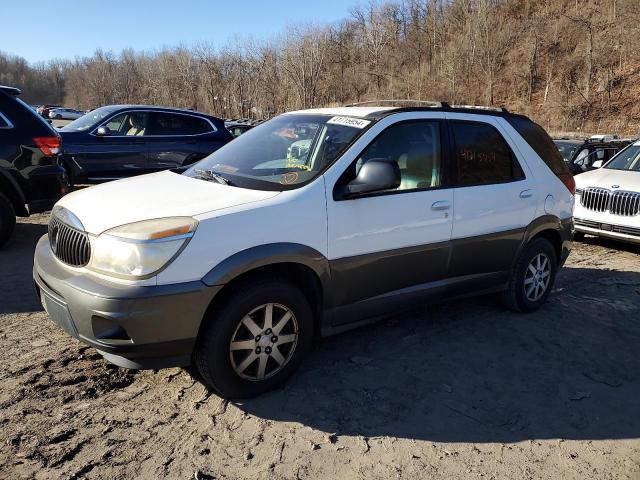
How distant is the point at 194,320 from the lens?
2938 millimetres

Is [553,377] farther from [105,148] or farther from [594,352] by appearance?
[105,148]

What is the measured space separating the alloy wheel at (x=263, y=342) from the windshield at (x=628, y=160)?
→ 755 centimetres

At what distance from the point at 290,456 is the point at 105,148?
8021 mm

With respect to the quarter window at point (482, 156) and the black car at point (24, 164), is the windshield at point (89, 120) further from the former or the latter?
the quarter window at point (482, 156)

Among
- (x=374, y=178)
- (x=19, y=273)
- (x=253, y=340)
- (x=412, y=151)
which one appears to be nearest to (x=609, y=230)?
(x=412, y=151)

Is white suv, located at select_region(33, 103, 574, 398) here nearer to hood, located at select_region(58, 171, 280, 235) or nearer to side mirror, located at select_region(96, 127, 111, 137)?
hood, located at select_region(58, 171, 280, 235)

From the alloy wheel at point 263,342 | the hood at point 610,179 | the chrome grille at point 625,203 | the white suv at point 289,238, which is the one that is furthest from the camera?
the hood at point 610,179

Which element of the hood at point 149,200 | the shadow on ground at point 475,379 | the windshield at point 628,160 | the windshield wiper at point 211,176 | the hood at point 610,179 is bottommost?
the shadow on ground at point 475,379

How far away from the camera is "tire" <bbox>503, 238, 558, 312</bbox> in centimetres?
484

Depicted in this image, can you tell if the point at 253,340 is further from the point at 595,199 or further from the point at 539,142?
the point at 595,199

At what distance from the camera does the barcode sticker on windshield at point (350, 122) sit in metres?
3.78

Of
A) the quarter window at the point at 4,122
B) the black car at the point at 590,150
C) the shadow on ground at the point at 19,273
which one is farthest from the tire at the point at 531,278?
the black car at the point at 590,150

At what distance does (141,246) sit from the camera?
2.82 m

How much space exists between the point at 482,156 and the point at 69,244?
328 centimetres
